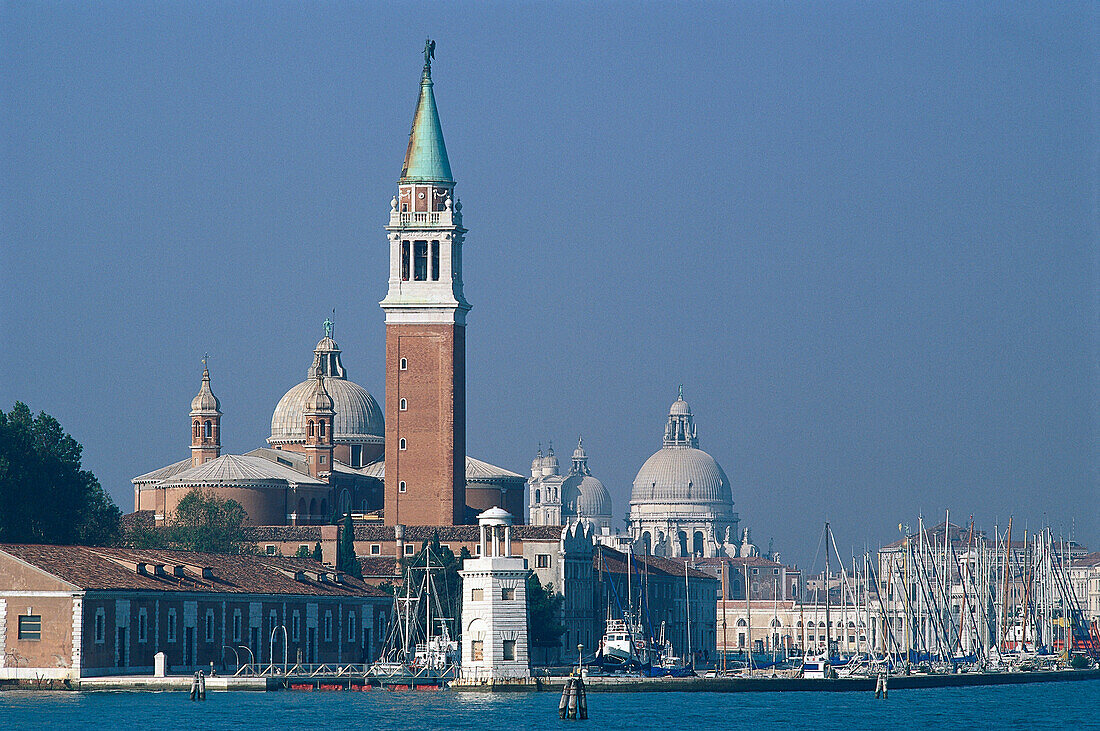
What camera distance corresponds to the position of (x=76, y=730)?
48.5m

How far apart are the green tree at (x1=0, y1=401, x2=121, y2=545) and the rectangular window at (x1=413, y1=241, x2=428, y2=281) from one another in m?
21.0

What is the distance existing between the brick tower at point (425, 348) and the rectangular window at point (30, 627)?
36805mm

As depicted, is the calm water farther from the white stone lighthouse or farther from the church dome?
the church dome

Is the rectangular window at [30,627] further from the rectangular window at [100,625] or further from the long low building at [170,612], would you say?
the rectangular window at [100,625]

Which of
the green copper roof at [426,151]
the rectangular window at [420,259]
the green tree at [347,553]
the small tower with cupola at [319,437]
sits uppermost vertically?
the green copper roof at [426,151]

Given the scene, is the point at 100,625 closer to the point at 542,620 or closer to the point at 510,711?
the point at 510,711

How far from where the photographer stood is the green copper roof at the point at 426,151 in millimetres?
99312

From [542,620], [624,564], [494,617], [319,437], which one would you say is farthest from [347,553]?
[624,564]

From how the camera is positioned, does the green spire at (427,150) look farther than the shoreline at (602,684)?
Yes

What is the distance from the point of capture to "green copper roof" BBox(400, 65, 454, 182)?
99.3 metres

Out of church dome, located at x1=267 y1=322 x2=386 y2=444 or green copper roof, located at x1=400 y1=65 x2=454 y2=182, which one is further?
church dome, located at x1=267 y1=322 x2=386 y2=444

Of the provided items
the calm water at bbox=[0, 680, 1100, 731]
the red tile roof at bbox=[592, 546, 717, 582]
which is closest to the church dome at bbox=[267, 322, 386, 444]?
the red tile roof at bbox=[592, 546, 717, 582]

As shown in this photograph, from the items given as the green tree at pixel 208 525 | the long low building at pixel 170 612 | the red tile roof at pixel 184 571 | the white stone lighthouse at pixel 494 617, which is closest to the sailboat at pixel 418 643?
the long low building at pixel 170 612

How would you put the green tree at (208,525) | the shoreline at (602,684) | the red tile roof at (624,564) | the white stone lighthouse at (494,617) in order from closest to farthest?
the shoreline at (602,684)
the white stone lighthouse at (494,617)
the green tree at (208,525)
the red tile roof at (624,564)
